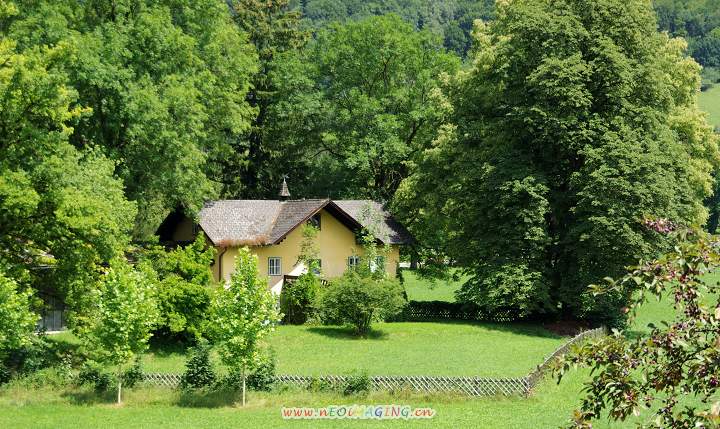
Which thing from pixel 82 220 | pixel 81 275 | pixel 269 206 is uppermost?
pixel 269 206

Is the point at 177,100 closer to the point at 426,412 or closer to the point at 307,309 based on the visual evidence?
the point at 307,309

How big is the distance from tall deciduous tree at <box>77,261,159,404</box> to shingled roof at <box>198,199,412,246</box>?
56.8 feet

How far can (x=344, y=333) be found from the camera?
40.0 meters

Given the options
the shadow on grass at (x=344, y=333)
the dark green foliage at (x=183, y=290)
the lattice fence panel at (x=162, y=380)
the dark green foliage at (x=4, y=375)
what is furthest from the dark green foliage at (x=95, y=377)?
the shadow on grass at (x=344, y=333)

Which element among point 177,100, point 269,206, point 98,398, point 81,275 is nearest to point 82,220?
point 81,275

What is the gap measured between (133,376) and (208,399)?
3.55 m

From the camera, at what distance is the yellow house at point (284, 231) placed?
1838 inches

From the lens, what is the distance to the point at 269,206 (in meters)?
49.9

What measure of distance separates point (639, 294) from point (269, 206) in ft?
143

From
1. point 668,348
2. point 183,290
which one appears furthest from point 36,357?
point 668,348

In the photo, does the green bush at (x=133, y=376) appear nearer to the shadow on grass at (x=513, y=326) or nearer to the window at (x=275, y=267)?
the shadow on grass at (x=513, y=326)

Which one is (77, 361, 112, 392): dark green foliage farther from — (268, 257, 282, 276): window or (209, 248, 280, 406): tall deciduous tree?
(268, 257, 282, 276): window

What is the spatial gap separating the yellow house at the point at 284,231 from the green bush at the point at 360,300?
18.8 ft

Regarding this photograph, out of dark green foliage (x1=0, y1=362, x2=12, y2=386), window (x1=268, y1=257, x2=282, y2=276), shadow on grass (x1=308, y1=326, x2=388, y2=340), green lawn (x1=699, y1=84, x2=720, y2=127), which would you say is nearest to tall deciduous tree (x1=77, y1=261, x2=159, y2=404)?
dark green foliage (x1=0, y1=362, x2=12, y2=386)
